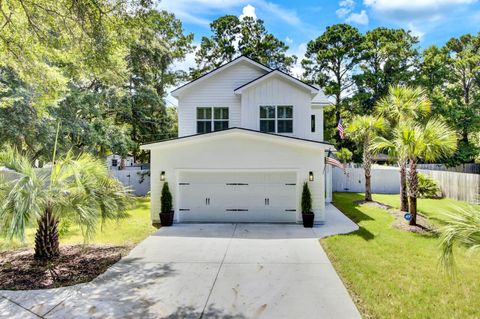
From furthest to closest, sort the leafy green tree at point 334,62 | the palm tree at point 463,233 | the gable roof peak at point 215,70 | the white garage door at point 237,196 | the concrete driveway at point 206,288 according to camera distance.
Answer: the leafy green tree at point 334,62, the gable roof peak at point 215,70, the white garage door at point 237,196, the concrete driveway at point 206,288, the palm tree at point 463,233

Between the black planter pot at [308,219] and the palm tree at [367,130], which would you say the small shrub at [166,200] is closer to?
the black planter pot at [308,219]

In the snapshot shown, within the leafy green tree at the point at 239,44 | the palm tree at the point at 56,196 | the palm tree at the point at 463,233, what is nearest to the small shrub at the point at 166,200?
the palm tree at the point at 56,196

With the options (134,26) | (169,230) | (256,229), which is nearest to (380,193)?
(256,229)

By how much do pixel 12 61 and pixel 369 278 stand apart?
11.7m

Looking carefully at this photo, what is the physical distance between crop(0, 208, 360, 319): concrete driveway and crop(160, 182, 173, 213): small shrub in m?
2.77

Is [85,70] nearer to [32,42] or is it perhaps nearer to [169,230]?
[32,42]

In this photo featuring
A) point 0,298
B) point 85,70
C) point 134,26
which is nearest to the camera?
point 0,298

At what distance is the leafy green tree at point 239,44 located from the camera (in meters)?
32.3

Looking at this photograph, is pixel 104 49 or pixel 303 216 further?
pixel 303 216

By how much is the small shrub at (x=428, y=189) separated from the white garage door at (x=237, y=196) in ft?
36.2

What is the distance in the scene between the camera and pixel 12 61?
31.0 feet

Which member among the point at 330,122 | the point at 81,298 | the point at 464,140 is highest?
the point at 330,122

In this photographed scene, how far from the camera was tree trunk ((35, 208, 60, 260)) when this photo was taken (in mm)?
7281

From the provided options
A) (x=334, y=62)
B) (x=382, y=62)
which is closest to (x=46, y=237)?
(x=334, y=62)
